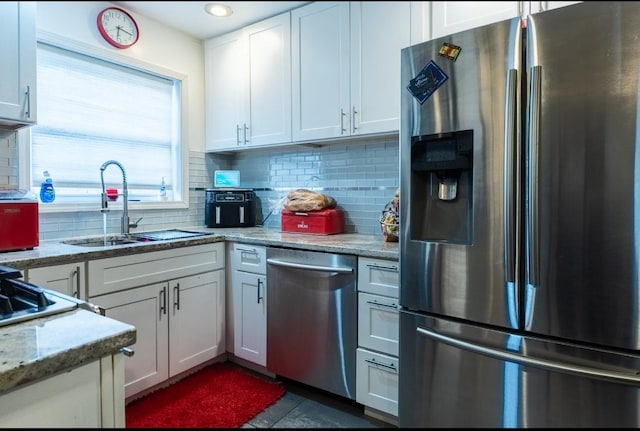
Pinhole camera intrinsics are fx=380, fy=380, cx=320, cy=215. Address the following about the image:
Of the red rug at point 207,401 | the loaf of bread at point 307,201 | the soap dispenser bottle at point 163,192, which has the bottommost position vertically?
the red rug at point 207,401

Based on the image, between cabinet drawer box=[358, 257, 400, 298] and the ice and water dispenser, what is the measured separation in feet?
0.91

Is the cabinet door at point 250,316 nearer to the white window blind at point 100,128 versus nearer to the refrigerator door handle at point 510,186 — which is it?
the white window blind at point 100,128

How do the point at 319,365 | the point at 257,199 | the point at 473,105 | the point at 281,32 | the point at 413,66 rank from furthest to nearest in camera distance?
the point at 257,199, the point at 281,32, the point at 319,365, the point at 413,66, the point at 473,105

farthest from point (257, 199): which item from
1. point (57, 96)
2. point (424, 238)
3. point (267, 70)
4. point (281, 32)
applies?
point (424, 238)

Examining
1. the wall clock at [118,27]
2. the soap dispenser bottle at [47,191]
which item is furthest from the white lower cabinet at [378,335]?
the wall clock at [118,27]

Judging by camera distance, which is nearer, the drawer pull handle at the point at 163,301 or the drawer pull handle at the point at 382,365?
the drawer pull handle at the point at 382,365

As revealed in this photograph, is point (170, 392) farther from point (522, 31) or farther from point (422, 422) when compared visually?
point (522, 31)

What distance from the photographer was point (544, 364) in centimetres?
121

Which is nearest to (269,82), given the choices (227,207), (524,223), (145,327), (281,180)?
(281,180)

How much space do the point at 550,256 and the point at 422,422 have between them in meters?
0.81

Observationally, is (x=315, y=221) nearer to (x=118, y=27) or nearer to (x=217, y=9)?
(x=217, y=9)

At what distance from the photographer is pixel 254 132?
2.66 m

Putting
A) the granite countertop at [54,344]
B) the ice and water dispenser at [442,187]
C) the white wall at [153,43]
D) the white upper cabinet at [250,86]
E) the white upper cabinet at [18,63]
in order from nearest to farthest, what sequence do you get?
the granite countertop at [54,344] → the ice and water dispenser at [442,187] → the white upper cabinet at [18,63] → the white wall at [153,43] → the white upper cabinet at [250,86]

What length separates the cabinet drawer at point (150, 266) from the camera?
179 cm
